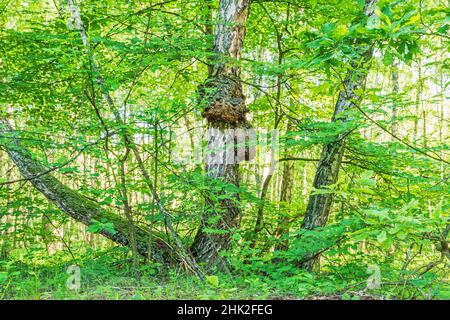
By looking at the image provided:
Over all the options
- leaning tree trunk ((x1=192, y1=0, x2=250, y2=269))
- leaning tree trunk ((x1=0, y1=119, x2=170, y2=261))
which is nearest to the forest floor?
leaning tree trunk ((x1=0, y1=119, x2=170, y2=261))

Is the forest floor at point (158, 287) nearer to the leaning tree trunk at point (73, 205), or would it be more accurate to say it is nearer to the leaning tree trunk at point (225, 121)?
the leaning tree trunk at point (73, 205)

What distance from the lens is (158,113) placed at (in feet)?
12.6

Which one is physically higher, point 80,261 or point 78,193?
point 78,193

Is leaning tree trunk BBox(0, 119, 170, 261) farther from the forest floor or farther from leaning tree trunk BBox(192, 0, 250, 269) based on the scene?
leaning tree trunk BBox(192, 0, 250, 269)

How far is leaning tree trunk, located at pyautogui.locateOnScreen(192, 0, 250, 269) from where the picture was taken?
16.3 ft

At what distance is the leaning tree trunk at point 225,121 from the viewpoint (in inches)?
196

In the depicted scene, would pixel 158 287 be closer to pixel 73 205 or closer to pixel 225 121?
pixel 73 205

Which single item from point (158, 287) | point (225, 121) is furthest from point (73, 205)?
point (225, 121)

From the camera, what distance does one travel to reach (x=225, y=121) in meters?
5.13

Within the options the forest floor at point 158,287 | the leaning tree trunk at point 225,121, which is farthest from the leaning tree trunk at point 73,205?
the leaning tree trunk at point 225,121

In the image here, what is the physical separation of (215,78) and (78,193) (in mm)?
2589

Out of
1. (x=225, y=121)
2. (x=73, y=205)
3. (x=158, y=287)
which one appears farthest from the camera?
(x=225, y=121)
